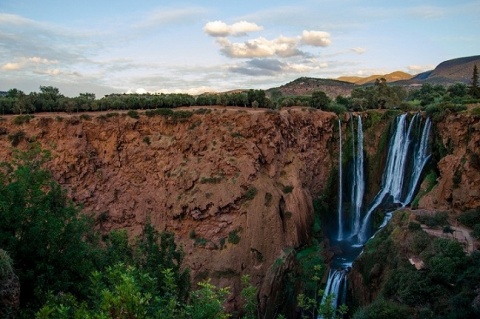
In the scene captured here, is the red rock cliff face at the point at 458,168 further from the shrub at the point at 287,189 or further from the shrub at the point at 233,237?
the shrub at the point at 233,237

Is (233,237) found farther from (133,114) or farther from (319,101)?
(319,101)

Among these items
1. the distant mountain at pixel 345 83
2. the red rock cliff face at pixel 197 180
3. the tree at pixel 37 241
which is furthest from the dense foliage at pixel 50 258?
the distant mountain at pixel 345 83

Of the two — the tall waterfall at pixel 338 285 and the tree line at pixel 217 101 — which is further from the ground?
the tree line at pixel 217 101

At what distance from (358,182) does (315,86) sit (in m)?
67.4

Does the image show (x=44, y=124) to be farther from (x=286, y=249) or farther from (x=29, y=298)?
(x=29, y=298)

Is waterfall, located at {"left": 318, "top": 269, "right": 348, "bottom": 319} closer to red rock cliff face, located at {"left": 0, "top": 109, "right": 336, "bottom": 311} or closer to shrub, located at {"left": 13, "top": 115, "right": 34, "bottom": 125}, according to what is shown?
red rock cliff face, located at {"left": 0, "top": 109, "right": 336, "bottom": 311}

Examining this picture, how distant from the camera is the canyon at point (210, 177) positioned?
1251 inches

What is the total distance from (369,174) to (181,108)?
20.1m

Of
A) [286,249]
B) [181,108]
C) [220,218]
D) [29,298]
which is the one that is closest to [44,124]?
[181,108]

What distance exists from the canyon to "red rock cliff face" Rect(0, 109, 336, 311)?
88 mm

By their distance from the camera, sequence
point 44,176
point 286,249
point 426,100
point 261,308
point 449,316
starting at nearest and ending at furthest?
point 44,176, point 449,316, point 261,308, point 286,249, point 426,100

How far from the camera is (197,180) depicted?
1369 inches

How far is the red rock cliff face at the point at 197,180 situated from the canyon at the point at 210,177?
9cm

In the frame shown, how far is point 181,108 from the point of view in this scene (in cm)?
4059
